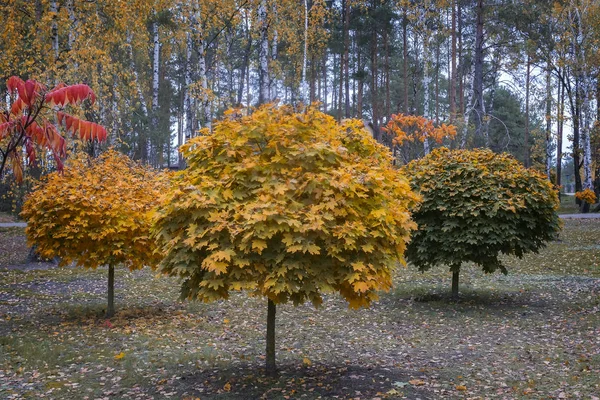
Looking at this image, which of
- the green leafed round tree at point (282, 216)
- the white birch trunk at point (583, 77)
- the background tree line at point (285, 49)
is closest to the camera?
the green leafed round tree at point (282, 216)

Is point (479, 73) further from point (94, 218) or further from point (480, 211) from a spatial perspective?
point (94, 218)

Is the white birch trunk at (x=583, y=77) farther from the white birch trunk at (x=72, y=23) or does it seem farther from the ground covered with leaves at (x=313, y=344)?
the white birch trunk at (x=72, y=23)

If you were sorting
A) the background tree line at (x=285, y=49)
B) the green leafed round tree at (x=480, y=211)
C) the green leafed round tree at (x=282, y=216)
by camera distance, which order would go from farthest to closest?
the background tree line at (x=285, y=49) → the green leafed round tree at (x=480, y=211) → the green leafed round tree at (x=282, y=216)

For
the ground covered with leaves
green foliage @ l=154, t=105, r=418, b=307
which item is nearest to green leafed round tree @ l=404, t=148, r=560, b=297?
the ground covered with leaves

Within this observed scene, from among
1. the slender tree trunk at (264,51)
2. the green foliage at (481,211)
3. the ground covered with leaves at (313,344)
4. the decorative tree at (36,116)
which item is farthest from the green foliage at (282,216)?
the slender tree trunk at (264,51)

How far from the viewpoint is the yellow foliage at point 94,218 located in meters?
8.45

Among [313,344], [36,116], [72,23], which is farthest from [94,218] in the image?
[72,23]

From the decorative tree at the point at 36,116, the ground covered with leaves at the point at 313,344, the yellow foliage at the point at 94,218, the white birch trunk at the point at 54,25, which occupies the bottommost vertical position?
the ground covered with leaves at the point at 313,344

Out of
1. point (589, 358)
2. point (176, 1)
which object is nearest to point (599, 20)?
point (176, 1)

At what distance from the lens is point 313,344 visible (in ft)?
25.3

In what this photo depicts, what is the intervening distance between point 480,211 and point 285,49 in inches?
908

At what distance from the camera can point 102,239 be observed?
8.56 metres

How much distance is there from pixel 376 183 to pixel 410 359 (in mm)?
2807

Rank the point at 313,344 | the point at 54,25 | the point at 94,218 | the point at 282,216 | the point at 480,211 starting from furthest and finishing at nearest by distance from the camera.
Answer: the point at 54,25, the point at 480,211, the point at 94,218, the point at 313,344, the point at 282,216
